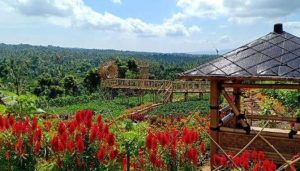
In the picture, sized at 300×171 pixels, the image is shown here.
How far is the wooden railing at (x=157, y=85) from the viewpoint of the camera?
29.8 m

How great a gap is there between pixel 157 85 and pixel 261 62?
1012 inches

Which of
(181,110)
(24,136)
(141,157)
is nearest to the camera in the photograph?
(24,136)

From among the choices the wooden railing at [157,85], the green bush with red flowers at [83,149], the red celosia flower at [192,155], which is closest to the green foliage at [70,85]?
the wooden railing at [157,85]

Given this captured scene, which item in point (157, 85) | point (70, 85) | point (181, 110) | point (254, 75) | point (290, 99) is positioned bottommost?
point (70, 85)

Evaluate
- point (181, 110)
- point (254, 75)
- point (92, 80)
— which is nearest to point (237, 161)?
point (254, 75)

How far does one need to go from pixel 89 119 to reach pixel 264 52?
318 cm

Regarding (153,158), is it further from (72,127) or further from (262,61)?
(262,61)

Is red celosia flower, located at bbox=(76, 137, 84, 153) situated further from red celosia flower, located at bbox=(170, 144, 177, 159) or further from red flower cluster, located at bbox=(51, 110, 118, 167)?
red celosia flower, located at bbox=(170, 144, 177, 159)

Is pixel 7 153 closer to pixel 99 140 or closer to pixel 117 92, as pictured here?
pixel 99 140

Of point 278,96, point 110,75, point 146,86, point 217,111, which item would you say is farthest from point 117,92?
point 217,111

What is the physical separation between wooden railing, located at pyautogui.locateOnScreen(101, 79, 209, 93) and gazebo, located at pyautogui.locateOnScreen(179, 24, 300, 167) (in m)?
22.6

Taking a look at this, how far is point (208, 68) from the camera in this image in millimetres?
6699

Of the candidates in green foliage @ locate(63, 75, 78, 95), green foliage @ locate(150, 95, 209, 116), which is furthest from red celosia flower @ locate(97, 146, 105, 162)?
green foliage @ locate(63, 75, 78, 95)

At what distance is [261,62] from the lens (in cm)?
645
